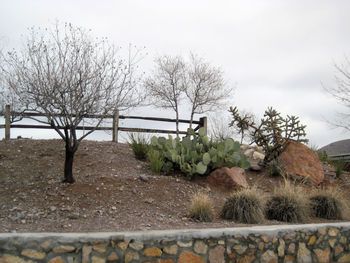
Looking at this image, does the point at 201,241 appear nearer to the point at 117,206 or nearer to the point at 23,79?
the point at 117,206

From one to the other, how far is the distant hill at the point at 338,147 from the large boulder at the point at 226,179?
21.7 metres

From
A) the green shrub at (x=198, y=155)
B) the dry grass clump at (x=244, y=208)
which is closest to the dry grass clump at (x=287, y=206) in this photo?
the dry grass clump at (x=244, y=208)

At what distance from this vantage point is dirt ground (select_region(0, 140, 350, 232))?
644 cm

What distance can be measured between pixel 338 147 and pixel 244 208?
2623 cm

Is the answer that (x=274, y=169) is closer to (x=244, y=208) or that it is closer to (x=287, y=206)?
(x=287, y=206)

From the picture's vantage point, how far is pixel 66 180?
8.23m

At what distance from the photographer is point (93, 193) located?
25.6ft

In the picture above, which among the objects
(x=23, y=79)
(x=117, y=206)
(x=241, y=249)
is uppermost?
(x=23, y=79)

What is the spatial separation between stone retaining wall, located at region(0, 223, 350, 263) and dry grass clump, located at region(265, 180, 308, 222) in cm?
113

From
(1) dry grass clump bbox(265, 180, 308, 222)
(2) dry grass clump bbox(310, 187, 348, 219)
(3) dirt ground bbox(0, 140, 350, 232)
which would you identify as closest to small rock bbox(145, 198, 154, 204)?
(3) dirt ground bbox(0, 140, 350, 232)

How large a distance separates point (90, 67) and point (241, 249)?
5543mm

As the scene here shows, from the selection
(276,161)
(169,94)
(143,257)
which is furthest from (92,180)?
(169,94)

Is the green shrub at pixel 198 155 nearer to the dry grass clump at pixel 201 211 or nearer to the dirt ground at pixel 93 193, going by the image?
the dirt ground at pixel 93 193

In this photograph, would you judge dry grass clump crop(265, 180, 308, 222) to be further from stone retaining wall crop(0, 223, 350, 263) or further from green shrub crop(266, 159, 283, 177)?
green shrub crop(266, 159, 283, 177)
